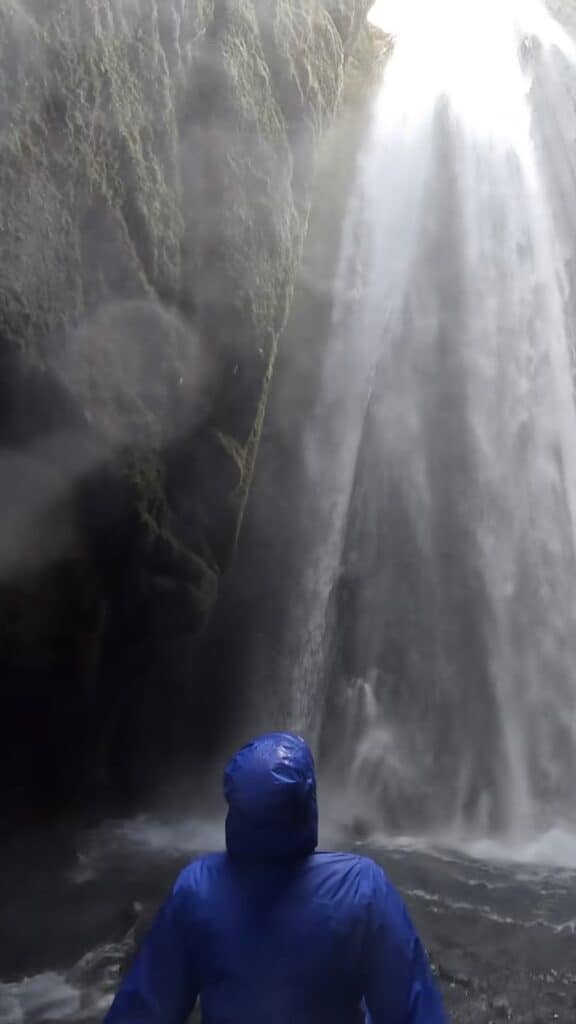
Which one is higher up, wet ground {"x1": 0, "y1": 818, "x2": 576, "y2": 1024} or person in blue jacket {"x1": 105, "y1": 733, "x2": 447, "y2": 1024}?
person in blue jacket {"x1": 105, "y1": 733, "x2": 447, "y2": 1024}

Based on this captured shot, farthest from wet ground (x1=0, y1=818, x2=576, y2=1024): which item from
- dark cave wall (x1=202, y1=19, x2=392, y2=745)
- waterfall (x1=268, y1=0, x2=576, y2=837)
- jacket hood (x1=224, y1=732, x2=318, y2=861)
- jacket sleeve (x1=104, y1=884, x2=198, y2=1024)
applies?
jacket hood (x1=224, y1=732, x2=318, y2=861)

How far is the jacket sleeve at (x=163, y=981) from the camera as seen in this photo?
1.95 m

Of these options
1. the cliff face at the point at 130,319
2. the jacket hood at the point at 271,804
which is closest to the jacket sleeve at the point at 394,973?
the jacket hood at the point at 271,804

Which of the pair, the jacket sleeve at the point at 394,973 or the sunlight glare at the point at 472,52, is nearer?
the jacket sleeve at the point at 394,973

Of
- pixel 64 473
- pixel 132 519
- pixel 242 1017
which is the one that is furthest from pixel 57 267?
pixel 242 1017

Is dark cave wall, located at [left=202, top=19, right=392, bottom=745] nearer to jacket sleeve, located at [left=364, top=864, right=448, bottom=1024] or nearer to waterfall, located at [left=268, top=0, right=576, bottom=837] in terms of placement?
waterfall, located at [left=268, top=0, right=576, bottom=837]

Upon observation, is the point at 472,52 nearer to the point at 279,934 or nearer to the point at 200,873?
the point at 200,873

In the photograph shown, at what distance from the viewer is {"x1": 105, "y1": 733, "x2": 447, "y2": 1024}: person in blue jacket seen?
1878 millimetres

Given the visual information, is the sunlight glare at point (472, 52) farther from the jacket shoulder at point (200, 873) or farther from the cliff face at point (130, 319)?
the jacket shoulder at point (200, 873)

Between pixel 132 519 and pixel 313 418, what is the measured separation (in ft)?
11.5

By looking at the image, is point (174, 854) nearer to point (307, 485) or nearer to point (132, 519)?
point (132, 519)

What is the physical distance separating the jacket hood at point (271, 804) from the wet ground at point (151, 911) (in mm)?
3326

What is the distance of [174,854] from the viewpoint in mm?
7207

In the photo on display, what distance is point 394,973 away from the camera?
1.86 m
